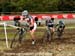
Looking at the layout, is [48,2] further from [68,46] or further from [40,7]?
[68,46]

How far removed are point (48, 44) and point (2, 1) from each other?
28943 mm

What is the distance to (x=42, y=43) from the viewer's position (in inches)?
802

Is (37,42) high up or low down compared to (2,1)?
up

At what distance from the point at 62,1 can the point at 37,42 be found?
92.9 ft

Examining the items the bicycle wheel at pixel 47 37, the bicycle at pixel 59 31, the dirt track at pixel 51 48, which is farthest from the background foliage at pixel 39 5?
the dirt track at pixel 51 48

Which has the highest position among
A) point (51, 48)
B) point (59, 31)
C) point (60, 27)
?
point (51, 48)

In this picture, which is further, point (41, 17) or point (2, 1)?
point (2, 1)

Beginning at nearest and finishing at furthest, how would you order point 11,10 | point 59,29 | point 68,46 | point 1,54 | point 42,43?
point 1,54, point 68,46, point 42,43, point 59,29, point 11,10

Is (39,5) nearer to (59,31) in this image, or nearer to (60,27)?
(59,31)

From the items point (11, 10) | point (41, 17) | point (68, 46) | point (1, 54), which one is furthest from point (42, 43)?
point (11, 10)

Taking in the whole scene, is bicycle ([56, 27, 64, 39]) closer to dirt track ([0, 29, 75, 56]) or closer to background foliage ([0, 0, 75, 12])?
dirt track ([0, 29, 75, 56])

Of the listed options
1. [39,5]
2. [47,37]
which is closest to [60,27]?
[47,37]

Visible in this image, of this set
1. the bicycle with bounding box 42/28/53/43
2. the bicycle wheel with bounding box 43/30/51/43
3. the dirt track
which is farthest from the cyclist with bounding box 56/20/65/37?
the dirt track

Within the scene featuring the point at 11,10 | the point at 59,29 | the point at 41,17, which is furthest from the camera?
the point at 11,10
